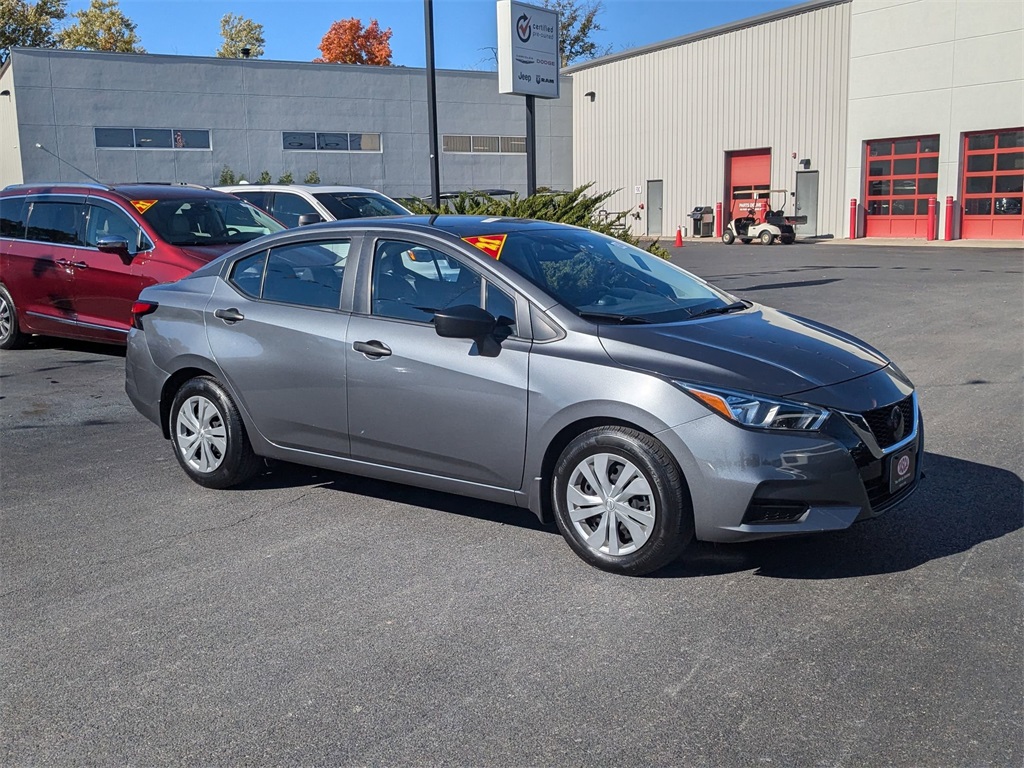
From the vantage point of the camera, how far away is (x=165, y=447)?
7.07 meters

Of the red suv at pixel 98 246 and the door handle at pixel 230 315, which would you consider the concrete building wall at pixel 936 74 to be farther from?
the door handle at pixel 230 315

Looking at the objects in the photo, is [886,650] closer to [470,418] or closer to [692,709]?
[692,709]

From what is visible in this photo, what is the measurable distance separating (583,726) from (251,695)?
3.83ft

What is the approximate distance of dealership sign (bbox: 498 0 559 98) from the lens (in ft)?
57.3

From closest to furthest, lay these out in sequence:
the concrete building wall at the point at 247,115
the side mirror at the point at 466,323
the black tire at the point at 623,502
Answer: the black tire at the point at 623,502 < the side mirror at the point at 466,323 < the concrete building wall at the point at 247,115

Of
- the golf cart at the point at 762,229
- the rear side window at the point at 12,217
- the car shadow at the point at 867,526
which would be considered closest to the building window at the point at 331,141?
the golf cart at the point at 762,229

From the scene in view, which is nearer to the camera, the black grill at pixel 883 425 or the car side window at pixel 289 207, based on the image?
the black grill at pixel 883 425

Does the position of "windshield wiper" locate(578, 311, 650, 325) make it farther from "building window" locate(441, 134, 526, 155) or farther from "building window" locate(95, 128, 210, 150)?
"building window" locate(441, 134, 526, 155)

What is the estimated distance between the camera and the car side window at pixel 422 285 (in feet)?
16.6

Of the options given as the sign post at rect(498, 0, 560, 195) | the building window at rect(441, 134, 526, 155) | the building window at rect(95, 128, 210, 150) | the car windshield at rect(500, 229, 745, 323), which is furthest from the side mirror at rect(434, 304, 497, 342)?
the building window at rect(441, 134, 526, 155)

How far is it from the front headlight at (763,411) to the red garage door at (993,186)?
103 ft

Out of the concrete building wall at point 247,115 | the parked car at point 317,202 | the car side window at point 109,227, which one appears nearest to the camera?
the car side window at point 109,227

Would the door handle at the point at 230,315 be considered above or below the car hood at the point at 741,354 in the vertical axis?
above

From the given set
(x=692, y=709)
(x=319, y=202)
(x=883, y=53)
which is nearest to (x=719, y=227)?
(x=883, y=53)
